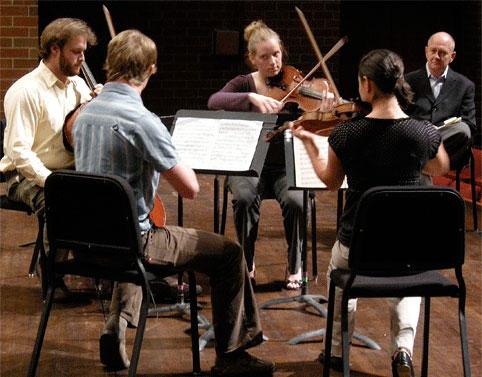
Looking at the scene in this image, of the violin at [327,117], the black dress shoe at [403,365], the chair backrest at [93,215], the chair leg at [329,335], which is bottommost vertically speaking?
the black dress shoe at [403,365]

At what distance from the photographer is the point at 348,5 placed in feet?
28.6

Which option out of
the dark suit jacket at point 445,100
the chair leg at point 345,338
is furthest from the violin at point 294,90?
the chair leg at point 345,338

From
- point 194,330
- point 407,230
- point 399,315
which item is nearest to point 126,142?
point 194,330

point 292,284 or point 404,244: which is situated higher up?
point 404,244

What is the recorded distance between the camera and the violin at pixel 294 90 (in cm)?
483

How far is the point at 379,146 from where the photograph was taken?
317 cm

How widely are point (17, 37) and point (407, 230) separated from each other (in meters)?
4.69

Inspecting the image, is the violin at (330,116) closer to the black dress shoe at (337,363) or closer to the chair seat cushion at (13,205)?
the black dress shoe at (337,363)

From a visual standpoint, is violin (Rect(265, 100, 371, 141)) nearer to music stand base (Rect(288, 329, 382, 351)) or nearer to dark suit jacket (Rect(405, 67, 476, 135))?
music stand base (Rect(288, 329, 382, 351))

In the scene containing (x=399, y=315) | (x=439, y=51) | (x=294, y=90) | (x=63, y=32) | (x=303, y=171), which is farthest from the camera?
(x=439, y=51)

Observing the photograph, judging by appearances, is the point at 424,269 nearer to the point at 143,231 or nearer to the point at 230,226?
the point at 143,231

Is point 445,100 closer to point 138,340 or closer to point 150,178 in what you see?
point 150,178

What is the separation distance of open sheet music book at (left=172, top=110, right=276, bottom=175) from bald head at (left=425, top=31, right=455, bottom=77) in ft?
6.90

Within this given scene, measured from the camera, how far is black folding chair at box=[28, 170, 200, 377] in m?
3.00
